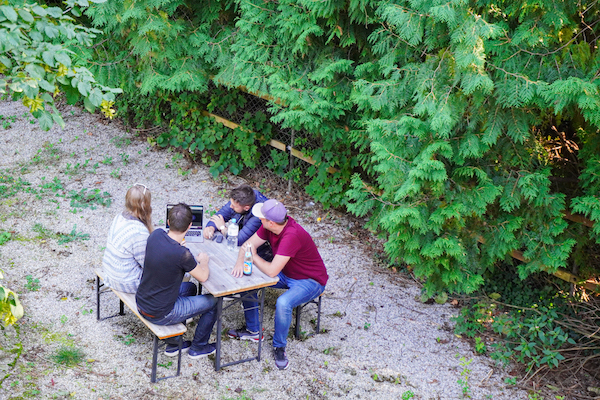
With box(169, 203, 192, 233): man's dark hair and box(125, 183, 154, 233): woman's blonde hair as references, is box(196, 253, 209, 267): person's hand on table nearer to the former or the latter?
box(169, 203, 192, 233): man's dark hair

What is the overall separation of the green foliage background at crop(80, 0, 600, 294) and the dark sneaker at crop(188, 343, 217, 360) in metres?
1.86

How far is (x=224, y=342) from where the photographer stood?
4547mm

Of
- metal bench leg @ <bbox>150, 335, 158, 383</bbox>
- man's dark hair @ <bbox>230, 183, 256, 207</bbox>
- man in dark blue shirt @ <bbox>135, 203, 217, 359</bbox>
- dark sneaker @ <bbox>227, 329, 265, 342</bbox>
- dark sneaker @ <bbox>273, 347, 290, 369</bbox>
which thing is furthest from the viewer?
man's dark hair @ <bbox>230, 183, 256, 207</bbox>

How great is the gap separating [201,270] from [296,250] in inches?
31.6

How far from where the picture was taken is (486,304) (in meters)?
5.41

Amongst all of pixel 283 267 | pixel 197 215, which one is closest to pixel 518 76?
pixel 283 267

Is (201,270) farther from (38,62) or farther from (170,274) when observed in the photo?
(38,62)

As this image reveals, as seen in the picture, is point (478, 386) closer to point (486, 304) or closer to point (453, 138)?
point (486, 304)

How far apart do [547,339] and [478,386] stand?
3.04 ft

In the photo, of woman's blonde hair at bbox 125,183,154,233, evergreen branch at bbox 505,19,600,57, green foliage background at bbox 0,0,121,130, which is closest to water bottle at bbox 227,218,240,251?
woman's blonde hair at bbox 125,183,154,233

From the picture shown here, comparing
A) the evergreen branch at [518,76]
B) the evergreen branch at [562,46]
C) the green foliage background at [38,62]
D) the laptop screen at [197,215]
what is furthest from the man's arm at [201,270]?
the evergreen branch at [562,46]

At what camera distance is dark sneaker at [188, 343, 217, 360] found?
168 inches

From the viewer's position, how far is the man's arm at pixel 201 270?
12.7ft

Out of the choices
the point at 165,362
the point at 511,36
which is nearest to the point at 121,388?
the point at 165,362
